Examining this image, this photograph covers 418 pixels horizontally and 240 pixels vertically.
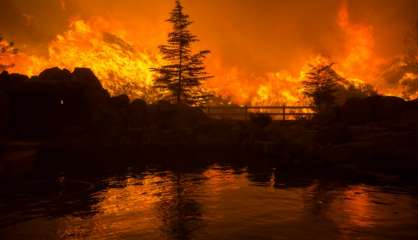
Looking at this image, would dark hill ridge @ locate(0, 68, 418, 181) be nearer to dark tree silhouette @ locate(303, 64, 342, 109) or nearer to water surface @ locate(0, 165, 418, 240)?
water surface @ locate(0, 165, 418, 240)

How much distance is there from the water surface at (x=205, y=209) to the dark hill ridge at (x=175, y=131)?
4.66m

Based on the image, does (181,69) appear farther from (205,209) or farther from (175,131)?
(205,209)

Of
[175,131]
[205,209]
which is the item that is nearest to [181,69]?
[175,131]

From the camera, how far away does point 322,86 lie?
39.6m

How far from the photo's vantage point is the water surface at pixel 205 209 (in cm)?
827

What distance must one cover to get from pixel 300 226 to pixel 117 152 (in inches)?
805

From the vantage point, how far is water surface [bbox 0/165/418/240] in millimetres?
8266

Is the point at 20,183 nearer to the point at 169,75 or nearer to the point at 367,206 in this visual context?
the point at 367,206

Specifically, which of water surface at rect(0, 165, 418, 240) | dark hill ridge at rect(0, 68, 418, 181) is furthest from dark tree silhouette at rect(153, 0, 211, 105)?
water surface at rect(0, 165, 418, 240)

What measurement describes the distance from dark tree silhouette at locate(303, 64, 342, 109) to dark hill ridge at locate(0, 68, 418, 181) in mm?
8467

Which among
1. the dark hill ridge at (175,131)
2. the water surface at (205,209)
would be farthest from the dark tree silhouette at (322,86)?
the water surface at (205,209)

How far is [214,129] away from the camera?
33562 millimetres

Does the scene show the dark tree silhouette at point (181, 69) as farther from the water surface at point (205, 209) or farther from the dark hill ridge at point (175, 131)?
the water surface at point (205, 209)

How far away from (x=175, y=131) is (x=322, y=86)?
17.7 m
